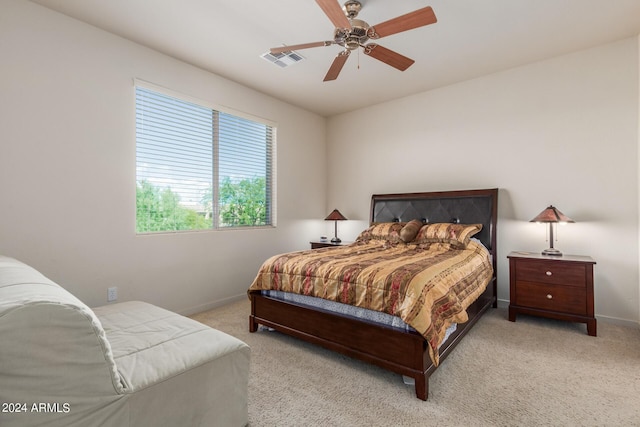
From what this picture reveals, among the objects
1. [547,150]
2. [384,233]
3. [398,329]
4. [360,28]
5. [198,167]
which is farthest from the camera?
[384,233]

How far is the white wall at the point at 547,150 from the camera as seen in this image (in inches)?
122

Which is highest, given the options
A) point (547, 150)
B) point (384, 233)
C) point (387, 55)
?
point (387, 55)

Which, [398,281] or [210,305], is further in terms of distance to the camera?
[210,305]

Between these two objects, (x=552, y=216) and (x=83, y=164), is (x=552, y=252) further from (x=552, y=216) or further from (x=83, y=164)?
(x=83, y=164)

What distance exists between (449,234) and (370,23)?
2.38m

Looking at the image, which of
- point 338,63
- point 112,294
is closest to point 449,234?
point 338,63

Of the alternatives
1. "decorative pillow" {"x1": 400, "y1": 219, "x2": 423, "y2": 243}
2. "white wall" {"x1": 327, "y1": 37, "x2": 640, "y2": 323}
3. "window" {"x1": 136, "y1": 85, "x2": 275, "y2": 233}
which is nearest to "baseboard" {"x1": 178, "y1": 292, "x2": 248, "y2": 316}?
"window" {"x1": 136, "y1": 85, "x2": 275, "y2": 233}

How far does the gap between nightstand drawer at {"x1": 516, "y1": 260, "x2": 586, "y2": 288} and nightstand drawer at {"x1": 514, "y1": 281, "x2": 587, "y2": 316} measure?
53mm

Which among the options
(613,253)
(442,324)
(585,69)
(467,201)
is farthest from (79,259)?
(585,69)

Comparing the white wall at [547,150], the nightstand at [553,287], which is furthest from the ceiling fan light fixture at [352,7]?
the nightstand at [553,287]

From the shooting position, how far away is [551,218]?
3115 mm

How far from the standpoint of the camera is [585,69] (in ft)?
10.8

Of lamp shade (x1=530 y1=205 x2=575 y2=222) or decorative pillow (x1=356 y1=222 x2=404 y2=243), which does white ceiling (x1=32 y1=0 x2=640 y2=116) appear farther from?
decorative pillow (x1=356 y1=222 x2=404 y2=243)

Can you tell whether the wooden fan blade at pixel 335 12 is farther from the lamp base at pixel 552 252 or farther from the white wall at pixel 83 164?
the lamp base at pixel 552 252
